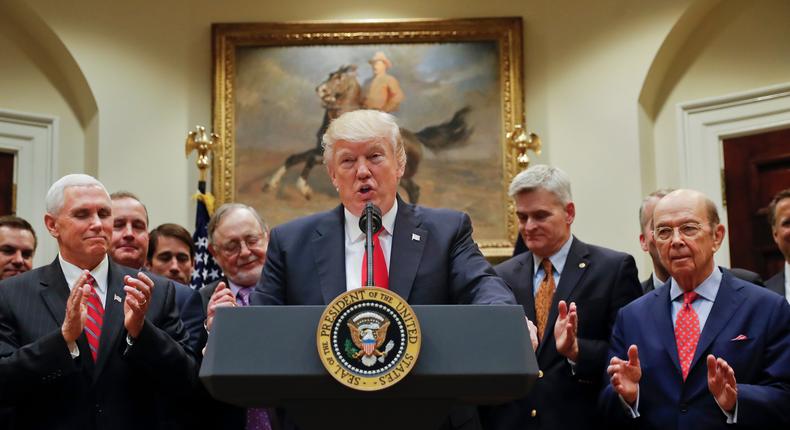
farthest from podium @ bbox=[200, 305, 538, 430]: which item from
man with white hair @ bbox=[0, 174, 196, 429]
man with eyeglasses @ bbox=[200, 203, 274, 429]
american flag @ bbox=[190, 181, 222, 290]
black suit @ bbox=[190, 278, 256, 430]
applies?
american flag @ bbox=[190, 181, 222, 290]

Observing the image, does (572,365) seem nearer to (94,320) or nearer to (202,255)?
(94,320)

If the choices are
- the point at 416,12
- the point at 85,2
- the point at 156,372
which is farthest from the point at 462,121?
the point at 156,372

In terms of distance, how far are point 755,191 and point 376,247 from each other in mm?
5385

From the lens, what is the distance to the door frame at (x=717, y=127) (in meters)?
7.94

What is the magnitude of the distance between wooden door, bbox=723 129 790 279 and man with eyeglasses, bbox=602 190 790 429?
372 cm

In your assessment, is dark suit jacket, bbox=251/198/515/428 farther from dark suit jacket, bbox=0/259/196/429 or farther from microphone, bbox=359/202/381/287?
dark suit jacket, bbox=0/259/196/429

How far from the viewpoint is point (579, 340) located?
14.7 feet

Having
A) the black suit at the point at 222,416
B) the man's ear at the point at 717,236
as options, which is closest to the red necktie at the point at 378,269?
the black suit at the point at 222,416

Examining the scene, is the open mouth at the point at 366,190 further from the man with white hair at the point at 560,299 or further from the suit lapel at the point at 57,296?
the suit lapel at the point at 57,296

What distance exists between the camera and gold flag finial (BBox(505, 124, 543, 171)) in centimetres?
777

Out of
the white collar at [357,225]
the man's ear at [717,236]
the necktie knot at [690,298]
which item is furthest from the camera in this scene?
the man's ear at [717,236]

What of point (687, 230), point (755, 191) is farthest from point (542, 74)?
point (687, 230)

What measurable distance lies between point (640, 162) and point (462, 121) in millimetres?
→ 1456

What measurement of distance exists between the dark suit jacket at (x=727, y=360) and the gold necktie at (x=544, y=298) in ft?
1.71
